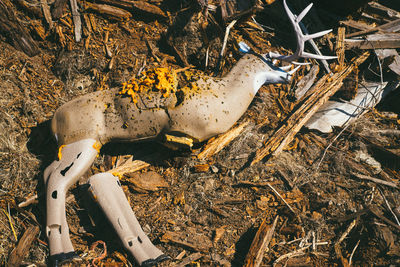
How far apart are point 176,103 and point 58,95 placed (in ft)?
5.89

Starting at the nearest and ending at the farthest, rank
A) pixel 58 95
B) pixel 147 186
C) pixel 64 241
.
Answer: pixel 64 241 → pixel 147 186 → pixel 58 95

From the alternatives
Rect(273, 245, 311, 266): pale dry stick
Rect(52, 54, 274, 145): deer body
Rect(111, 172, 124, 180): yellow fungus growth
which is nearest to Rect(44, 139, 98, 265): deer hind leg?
Rect(52, 54, 274, 145): deer body

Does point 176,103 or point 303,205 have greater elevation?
point 176,103

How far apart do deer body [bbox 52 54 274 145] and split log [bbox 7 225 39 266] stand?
109 centimetres

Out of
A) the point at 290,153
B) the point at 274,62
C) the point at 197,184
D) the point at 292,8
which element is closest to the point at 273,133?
the point at 290,153

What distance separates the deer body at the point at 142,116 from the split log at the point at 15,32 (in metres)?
1.26

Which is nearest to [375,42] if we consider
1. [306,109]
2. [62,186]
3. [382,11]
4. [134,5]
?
[382,11]

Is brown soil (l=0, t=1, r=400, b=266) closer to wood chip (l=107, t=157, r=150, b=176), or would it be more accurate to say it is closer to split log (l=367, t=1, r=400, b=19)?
wood chip (l=107, t=157, r=150, b=176)

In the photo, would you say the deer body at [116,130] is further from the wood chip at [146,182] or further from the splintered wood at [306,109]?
the splintered wood at [306,109]

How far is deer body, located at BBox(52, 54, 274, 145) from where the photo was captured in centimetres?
312

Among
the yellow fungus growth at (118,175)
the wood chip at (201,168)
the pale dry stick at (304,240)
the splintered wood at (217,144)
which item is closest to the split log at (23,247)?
the yellow fungus growth at (118,175)

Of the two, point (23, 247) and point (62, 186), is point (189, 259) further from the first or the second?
point (23, 247)

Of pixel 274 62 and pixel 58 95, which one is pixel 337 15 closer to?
pixel 274 62

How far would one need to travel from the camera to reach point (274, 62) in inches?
149
